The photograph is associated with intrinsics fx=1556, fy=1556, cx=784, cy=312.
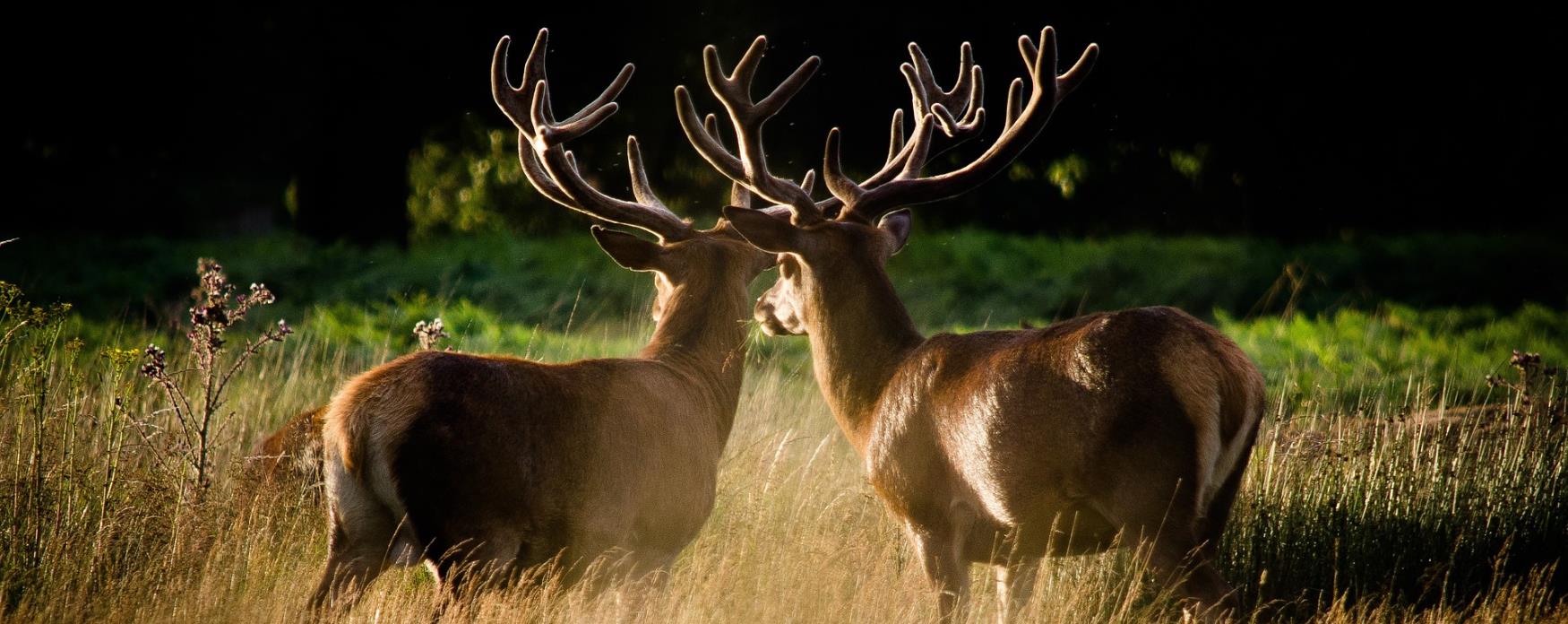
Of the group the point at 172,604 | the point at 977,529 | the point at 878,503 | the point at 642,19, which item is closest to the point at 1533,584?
the point at 977,529

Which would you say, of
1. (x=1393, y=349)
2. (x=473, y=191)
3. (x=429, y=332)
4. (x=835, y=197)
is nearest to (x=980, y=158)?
(x=835, y=197)

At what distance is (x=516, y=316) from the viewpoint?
12.9m

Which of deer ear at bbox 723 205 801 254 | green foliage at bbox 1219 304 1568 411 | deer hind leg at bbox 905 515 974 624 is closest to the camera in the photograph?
deer hind leg at bbox 905 515 974 624

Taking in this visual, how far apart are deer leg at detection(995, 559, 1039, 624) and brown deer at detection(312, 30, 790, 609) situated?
1.03 meters

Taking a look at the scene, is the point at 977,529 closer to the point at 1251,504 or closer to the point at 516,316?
the point at 1251,504

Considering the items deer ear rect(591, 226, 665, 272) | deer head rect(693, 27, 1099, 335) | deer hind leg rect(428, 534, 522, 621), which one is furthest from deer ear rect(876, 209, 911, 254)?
deer hind leg rect(428, 534, 522, 621)

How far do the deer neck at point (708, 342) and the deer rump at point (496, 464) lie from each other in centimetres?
72

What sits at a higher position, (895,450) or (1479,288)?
(895,450)

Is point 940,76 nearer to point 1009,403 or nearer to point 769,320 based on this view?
point 769,320

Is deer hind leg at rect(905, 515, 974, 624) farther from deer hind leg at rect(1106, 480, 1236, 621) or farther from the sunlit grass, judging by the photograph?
deer hind leg at rect(1106, 480, 1236, 621)

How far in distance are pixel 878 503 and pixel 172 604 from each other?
2.92 m

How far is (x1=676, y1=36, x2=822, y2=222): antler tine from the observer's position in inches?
236

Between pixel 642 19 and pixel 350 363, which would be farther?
pixel 642 19

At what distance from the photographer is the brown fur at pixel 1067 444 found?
4.36 m
